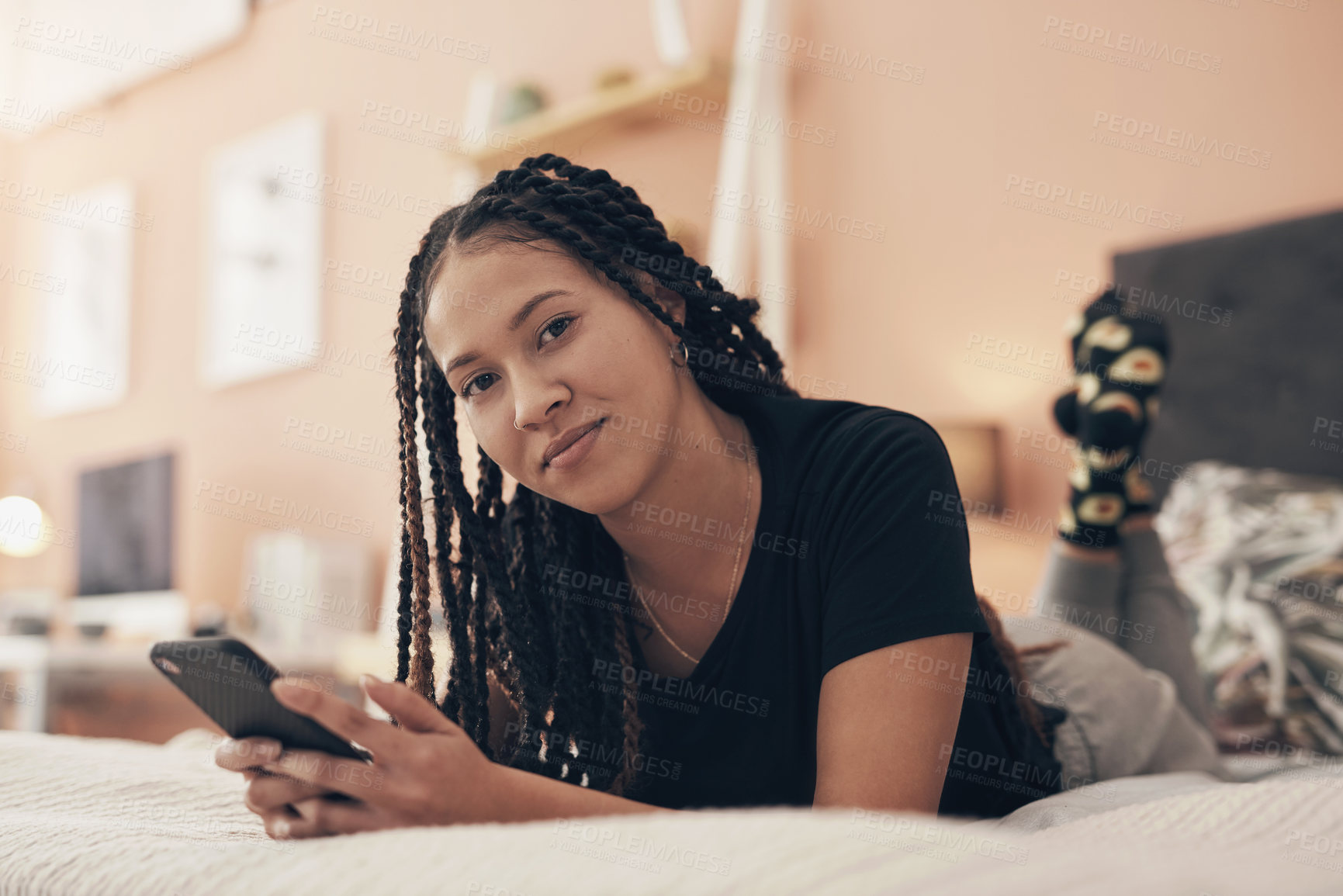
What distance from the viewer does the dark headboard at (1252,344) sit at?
1.75 metres

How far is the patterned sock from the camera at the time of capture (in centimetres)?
162

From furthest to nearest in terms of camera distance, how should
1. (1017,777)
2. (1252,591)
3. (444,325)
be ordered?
(1252,591) < (1017,777) < (444,325)

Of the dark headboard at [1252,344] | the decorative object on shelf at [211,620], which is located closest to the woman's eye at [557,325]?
the dark headboard at [1252,344]

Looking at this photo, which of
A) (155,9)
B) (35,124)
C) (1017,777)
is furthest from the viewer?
(35,124)

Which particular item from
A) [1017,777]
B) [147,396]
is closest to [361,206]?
[147,396]

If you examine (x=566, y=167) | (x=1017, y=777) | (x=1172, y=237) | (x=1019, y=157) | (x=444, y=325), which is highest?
(x=1019, y=157)

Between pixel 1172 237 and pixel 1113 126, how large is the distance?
262 mm

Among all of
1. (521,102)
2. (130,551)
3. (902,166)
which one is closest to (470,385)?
(902,166)

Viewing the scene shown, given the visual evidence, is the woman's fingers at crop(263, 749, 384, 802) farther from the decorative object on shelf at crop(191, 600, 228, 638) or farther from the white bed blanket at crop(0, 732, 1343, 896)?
the decorative object on shelf at crop(191, 600, 228, 638)

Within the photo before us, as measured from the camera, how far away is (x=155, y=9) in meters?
3.89

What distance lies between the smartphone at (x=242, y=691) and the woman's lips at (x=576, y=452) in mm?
300

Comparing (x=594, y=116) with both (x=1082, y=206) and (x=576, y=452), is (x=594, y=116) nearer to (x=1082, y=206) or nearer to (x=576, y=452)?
(x=1082, y=206)

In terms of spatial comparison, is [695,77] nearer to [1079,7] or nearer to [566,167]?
[1079,7]

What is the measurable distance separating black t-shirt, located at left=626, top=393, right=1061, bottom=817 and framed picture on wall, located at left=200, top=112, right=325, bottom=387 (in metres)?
2.66
